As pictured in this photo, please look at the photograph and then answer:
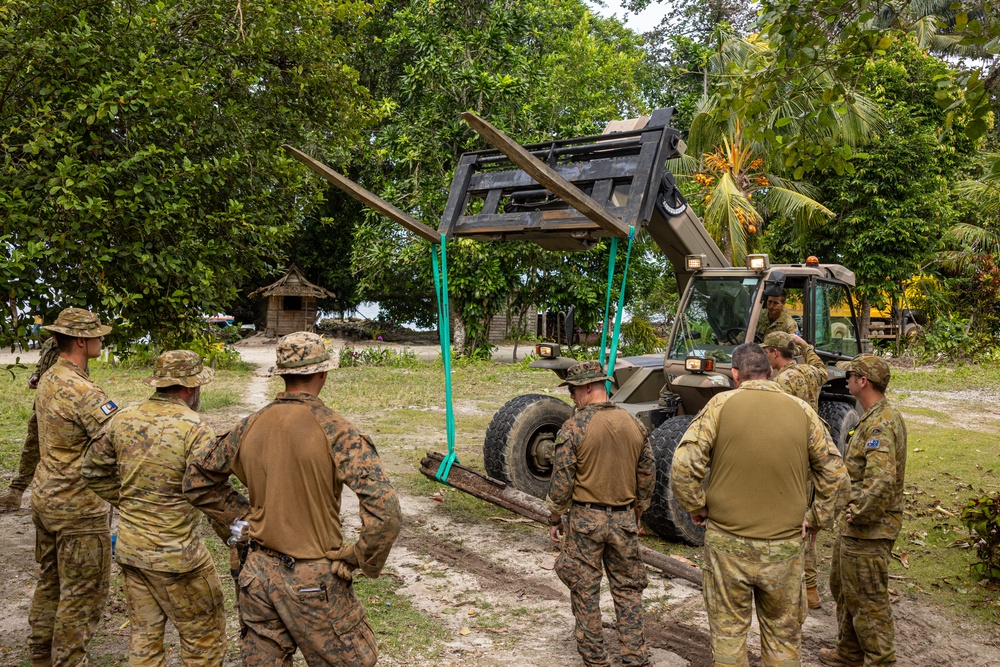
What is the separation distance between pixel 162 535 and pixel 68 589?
95cm

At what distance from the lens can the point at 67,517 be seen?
442 centimetres

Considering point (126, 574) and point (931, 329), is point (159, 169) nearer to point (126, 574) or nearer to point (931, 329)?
point (126, 574)

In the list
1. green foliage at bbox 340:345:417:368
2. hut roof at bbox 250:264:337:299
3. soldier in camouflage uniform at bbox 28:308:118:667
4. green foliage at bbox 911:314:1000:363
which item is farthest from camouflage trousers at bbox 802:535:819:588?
hut roof at bbox 250:264:337:299

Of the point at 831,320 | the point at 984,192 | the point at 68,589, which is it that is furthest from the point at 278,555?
the point at 984,192

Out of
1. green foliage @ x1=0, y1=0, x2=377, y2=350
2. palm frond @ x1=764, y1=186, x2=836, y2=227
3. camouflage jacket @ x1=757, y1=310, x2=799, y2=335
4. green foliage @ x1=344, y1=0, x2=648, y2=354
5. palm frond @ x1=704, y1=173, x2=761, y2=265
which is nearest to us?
green foliage @ x1=0, y1=0, x2=377, y2=350

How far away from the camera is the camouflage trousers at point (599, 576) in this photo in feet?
15.0

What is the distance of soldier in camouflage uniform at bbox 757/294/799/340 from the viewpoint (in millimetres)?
7340

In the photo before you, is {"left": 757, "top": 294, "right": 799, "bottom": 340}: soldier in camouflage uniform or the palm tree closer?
{"left": 757, "top": 294, "right": 799, "bottom": 340}: soldier in camouflage uniform

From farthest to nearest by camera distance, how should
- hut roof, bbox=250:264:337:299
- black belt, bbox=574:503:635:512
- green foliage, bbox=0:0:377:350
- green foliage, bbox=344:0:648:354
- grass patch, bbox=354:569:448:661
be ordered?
hut roof, bbox=250:264:337:299
green foliage, bbox=344:0:648:354
green foliage, bbox=0:0:377:350
grass patch, bbox=354:569:448:661
black belt, bbox=574:503:635:512

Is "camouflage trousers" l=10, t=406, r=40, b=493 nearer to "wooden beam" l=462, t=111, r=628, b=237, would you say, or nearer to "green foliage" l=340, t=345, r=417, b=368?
"wooden beam" l=462, t=111, r=628, b=237

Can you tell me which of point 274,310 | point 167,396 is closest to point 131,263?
point 167,396

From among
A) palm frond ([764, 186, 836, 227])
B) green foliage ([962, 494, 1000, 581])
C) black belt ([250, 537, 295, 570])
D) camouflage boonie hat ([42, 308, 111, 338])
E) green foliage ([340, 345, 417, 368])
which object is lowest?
green foliage ([962, 494, 1000, 581])

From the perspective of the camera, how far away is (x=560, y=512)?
16.0 ft

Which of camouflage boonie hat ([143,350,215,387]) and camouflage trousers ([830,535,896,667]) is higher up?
camouflage boonie hat ([143,350,215,387])
